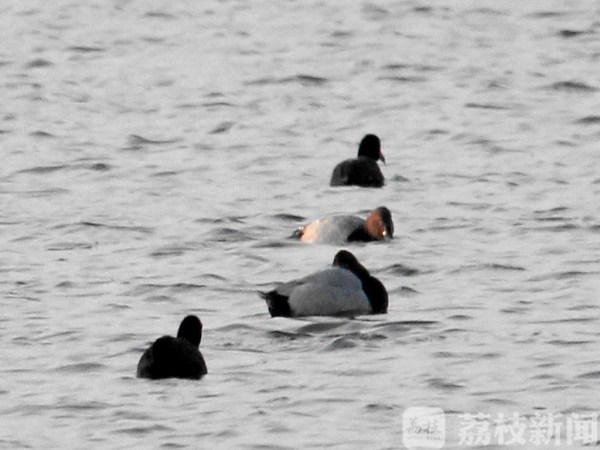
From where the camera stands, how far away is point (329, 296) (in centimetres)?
1698

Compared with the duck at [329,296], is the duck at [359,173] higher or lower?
lower

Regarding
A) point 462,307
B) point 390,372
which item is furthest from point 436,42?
point 390,372

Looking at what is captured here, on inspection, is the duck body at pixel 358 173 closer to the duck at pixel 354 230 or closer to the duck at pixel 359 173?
the duck at pixel 359 173

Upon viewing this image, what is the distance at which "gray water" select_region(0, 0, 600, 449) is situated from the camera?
14.2 m

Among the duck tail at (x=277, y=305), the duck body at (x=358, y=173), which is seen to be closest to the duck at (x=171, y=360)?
the duck tail at (x=277, y=305)

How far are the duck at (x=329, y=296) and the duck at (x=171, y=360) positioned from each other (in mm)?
2031

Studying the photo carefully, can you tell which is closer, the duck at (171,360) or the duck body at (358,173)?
the duck at (171,360)

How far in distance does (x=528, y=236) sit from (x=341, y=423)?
6874 mm

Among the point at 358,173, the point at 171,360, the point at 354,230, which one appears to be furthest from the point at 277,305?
the point at 358,173

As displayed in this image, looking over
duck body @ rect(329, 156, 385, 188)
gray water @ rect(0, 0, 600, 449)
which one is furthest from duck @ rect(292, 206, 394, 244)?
duck body @ rect(329, 156, 385, 188)

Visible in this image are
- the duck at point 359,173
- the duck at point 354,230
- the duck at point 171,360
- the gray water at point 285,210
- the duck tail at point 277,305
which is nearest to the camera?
the gray water at point 285,210

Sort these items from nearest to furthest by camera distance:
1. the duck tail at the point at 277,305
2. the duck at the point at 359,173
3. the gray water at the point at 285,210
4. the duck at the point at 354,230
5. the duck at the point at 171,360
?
the gray water at the point at 285,210 < the duck at the point at 171,360 < the duck tail at the point at 277,305 < the duck at the point at 354,230 < the duck at the point at 359,173

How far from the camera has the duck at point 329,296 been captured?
16.7 meters

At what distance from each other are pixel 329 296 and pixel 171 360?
2824 millimetres
